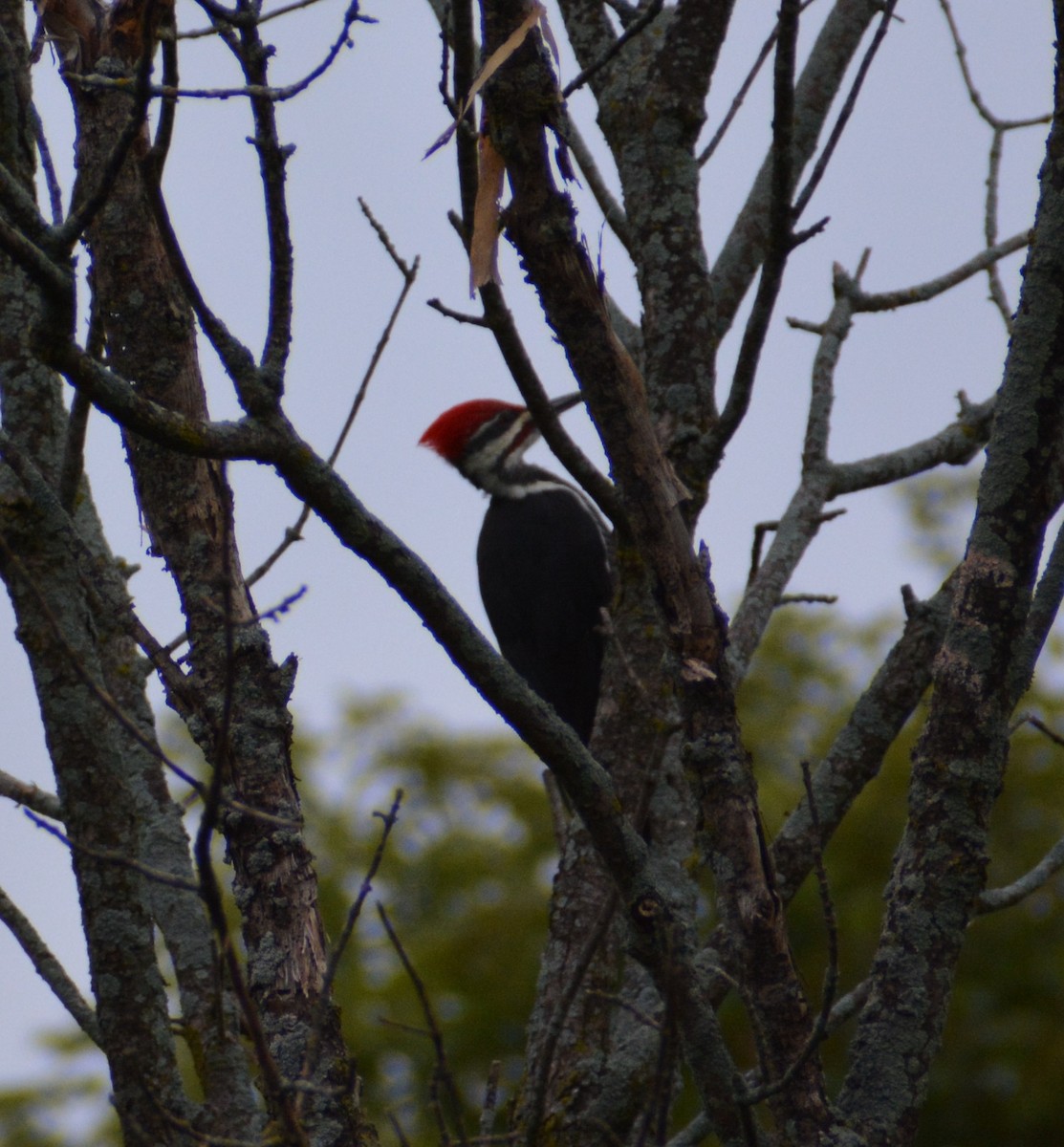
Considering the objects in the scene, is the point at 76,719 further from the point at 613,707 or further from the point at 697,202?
the point at 697,202

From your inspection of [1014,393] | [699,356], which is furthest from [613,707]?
[1014,393]

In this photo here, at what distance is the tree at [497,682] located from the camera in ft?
5.92

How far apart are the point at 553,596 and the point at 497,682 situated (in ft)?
12.5

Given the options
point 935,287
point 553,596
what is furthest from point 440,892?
point 935,287

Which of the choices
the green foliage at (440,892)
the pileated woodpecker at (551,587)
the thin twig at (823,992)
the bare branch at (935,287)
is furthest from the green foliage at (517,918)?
the thin twig at (823,992)

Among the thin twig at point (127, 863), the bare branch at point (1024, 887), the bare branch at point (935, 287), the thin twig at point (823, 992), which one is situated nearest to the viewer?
the thin twig at point (127, 863)

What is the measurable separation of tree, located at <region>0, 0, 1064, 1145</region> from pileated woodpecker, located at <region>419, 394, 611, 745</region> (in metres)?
2.54

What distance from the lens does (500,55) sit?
71.9 inches

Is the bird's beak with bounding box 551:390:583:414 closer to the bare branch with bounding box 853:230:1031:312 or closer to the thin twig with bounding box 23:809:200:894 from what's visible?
the bare branch with bounding box 853:230:1031:312

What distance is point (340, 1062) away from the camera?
2.17 meters

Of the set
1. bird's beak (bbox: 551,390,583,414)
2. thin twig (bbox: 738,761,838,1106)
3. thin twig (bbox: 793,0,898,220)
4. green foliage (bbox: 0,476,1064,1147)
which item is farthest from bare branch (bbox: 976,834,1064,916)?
green foliage (bbox: 0,476,1064,1147)

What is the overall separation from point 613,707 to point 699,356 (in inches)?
32.0

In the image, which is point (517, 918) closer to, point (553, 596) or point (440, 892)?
point (440, 892)

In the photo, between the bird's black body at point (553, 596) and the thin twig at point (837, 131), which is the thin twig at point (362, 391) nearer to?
the thin twig at point (837, 131)
